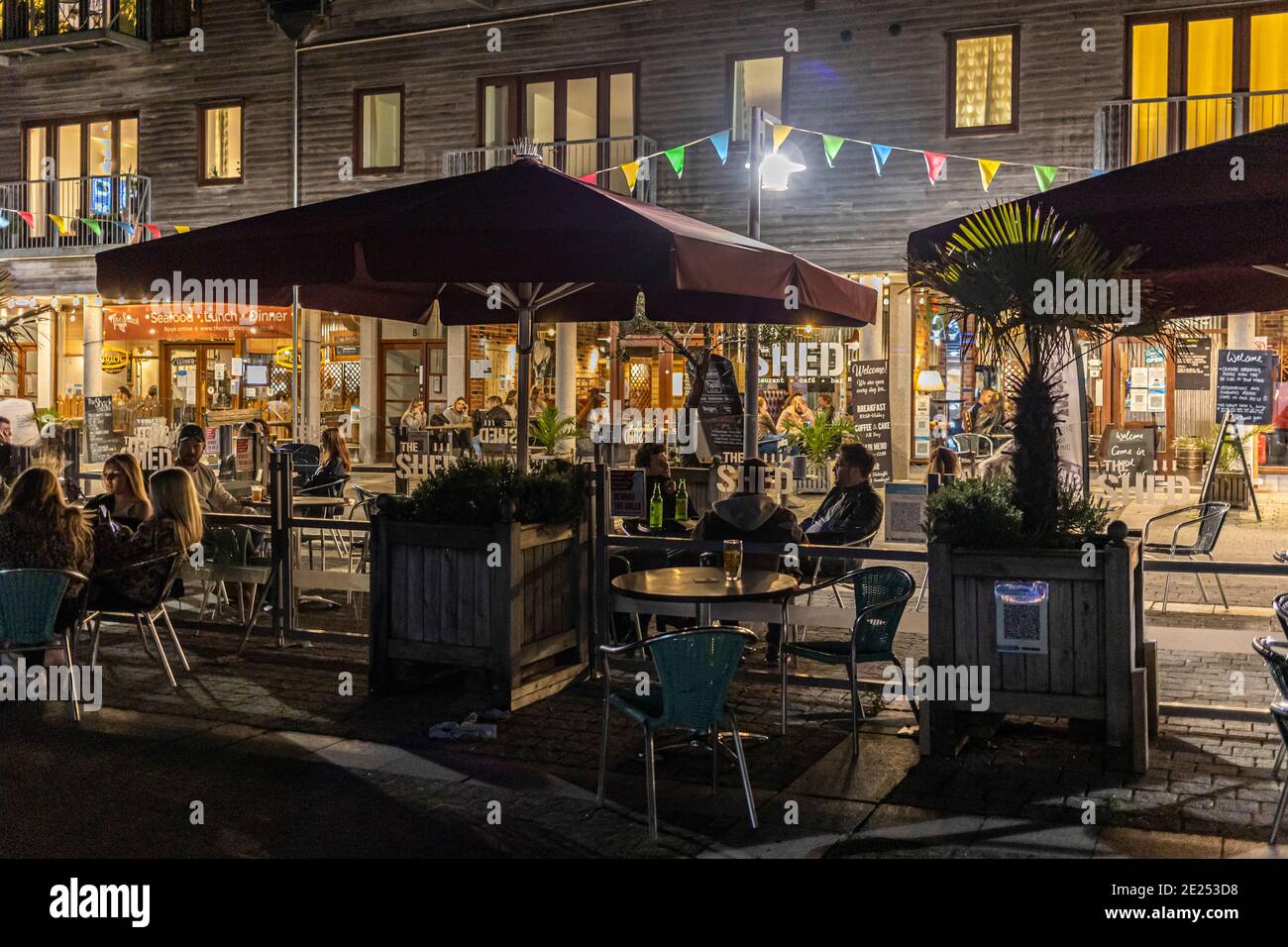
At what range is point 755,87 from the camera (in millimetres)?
18906

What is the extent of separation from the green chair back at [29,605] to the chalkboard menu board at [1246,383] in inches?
512

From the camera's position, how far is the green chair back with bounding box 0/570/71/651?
6.52m

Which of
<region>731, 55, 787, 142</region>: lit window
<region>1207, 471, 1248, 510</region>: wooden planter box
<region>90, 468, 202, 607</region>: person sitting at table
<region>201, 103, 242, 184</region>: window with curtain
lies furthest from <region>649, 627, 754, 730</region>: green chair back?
<region>201, 103, 242, 184</region>: window with curtain

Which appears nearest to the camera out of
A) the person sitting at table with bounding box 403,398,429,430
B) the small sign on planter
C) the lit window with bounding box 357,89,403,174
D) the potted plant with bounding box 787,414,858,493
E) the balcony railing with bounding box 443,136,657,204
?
the small sign on planter

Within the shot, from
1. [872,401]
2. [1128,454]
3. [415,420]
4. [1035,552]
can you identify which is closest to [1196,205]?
[1035,552]

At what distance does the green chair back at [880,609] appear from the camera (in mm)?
6281

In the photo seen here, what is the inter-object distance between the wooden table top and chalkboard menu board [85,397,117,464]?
1228 cm

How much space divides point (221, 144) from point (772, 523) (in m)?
17.8

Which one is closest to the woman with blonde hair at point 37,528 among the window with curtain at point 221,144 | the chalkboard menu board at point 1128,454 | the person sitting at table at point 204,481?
the person sitting at table at point 204,481

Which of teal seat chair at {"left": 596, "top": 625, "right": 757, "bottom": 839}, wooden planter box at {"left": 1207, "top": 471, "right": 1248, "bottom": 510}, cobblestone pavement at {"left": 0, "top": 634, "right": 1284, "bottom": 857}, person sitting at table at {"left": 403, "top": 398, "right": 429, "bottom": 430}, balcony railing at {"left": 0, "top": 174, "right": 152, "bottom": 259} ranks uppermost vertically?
balcony railing at {"left": 0, "top": 174, "right": 152, "bottom": 259}

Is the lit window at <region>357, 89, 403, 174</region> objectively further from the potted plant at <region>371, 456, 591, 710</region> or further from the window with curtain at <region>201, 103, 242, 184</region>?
the potted plant at <region>371, 456, 591, 710</region>

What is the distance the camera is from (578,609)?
7.47 m

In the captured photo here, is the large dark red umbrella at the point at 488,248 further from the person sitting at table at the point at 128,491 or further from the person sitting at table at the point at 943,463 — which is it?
the person sitting at table at the point at 943,463
